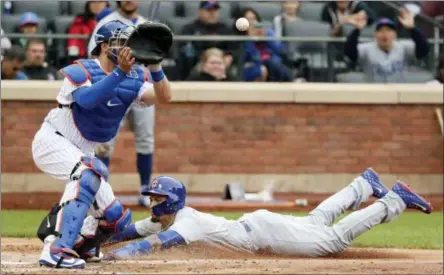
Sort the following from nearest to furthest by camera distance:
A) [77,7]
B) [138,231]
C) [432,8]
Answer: [138,231] < [77,7] < [432,8]

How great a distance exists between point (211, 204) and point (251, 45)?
8.54 feet

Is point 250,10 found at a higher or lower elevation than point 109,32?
lower

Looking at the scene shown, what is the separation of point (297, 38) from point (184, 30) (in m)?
1.35

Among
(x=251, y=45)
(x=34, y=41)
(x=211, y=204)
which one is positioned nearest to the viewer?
(x=211, y=204)

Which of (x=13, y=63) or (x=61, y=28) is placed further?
(x=61, y=28)

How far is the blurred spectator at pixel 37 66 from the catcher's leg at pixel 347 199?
6.09 meters

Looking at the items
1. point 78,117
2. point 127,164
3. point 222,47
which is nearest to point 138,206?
point 127,164

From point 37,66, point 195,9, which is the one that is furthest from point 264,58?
point 37,66

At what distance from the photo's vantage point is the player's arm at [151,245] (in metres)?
7.97

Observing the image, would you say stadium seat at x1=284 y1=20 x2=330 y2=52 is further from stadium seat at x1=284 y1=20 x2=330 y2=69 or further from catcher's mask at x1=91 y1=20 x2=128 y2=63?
catcher's mask at x1=91 y1=20 x2=128 y2=63

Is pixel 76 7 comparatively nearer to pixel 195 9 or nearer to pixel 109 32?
pixel 195 9

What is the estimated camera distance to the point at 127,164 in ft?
47.4

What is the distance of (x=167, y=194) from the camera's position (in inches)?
320

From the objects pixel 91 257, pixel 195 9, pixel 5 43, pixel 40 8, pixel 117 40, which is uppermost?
pixel 117 40
